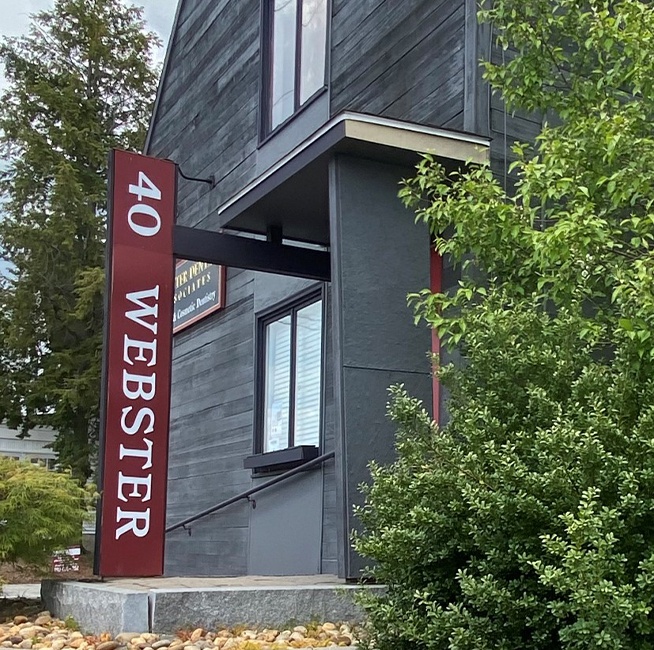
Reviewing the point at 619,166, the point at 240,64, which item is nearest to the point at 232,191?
the point at 240,64

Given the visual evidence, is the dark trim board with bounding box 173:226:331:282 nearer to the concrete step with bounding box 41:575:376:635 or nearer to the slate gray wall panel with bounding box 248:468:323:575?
the slate gray wall panel with bounding box 248:468:323:575

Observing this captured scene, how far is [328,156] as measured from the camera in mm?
6387

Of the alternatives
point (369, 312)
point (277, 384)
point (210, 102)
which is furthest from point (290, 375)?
point (210, 102)

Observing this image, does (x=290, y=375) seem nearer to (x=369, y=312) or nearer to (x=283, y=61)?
(x=369, y=312)

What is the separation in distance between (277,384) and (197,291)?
2445 millimetres

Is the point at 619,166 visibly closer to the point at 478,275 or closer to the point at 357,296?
the point at 478,275

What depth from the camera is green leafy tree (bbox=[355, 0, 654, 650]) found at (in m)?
3.58

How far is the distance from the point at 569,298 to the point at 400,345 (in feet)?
5.44

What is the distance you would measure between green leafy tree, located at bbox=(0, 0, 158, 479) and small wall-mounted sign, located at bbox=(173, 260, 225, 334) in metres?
8.91

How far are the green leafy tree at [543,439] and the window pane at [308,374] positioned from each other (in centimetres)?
318

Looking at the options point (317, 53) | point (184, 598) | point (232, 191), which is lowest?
point (184, 598)

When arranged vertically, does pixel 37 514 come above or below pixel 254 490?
below

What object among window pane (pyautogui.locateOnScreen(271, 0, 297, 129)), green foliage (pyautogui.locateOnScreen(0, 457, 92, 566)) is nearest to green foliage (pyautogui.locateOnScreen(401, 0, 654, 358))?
green foliage (pyautogui.locateOnScreen(0, 457, 92, 566))

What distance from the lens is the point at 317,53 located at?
30.3 ft
